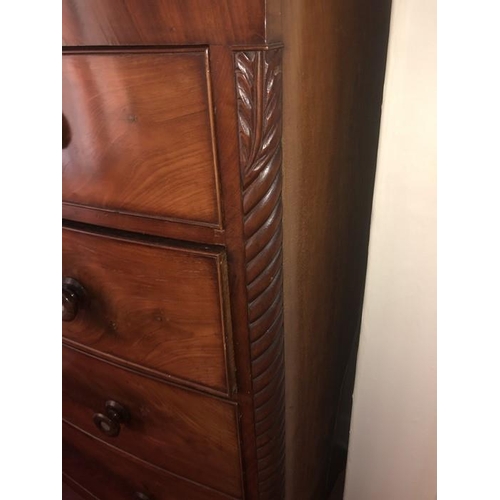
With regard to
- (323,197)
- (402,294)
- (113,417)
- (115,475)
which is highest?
(323,197)

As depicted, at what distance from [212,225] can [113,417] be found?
32 centimetres

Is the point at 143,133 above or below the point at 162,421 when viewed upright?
above

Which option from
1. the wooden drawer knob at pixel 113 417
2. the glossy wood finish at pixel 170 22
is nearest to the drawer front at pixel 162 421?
the wooden drawer knob at pixel 113 417

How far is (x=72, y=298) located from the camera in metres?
0.58

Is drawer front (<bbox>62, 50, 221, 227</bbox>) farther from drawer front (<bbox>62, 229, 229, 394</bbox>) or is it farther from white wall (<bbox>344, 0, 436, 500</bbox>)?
white wall (<bbox>344, 0, 436, 500</bbox>)

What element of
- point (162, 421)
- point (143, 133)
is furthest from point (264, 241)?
point (162, 421)

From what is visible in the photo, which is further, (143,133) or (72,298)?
(72,298)

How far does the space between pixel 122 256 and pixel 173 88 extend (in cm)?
19

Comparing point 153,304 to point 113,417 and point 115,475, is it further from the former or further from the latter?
point 115,475

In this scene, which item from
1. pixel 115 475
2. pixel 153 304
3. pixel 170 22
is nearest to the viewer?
pixel 170 22

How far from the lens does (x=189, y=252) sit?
1.62 feet
